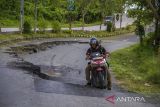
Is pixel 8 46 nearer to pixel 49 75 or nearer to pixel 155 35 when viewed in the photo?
pixel 155 35

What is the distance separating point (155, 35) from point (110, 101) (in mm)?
16017

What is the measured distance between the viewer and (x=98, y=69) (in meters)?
13.3

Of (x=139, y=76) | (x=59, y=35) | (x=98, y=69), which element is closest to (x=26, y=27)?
(x=59, y=35)

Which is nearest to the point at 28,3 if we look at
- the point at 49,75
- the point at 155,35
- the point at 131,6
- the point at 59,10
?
the point at 59,10

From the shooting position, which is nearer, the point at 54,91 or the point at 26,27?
the point at 54,91

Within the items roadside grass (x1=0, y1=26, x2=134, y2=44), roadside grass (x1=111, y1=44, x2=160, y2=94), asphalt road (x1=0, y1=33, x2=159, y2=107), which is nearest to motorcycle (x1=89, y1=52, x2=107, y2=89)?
asphalt road (x1=0, y1=33, x2=159, y2=107)

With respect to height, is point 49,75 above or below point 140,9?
below

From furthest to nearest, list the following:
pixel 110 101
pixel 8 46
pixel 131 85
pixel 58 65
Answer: pixel 8 46 < pixel 58 65 < pixel 131 85 < pixel 110 101

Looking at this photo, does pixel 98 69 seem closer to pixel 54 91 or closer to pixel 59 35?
pixel 54 91

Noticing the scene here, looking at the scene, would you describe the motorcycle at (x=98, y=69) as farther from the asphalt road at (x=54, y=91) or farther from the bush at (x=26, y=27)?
the bush at (x=26, y=27)

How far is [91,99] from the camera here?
11516 millimetres

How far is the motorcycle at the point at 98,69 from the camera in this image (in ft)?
43.8

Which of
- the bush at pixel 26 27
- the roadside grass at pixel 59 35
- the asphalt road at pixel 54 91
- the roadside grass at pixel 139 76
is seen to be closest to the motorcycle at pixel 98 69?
the asphalt road at pixel 54 91

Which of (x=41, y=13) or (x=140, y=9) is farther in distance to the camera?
(x=41, y=13)
